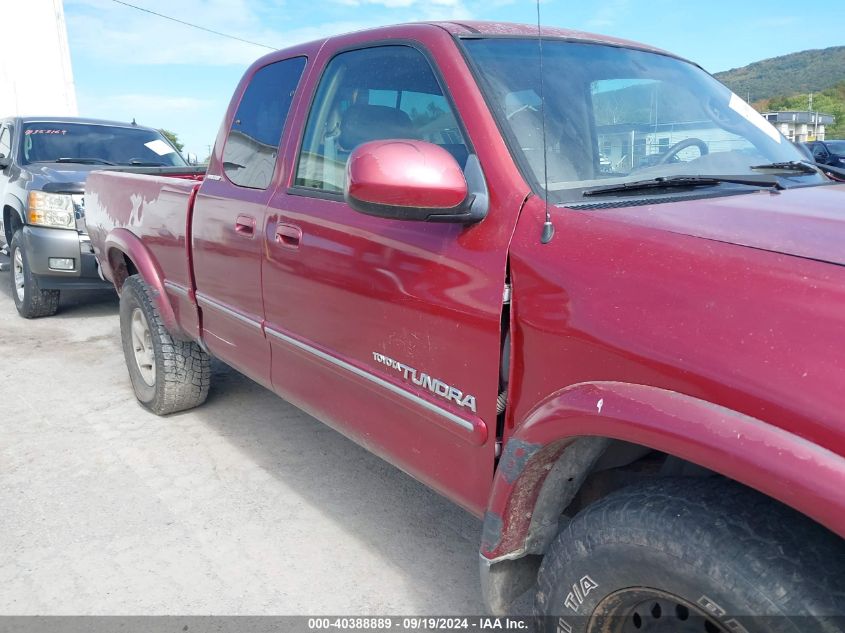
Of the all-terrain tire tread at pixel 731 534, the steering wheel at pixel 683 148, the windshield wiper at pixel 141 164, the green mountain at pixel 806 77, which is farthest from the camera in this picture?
the green mountain at pixel 806 77

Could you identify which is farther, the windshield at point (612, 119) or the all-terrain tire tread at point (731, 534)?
the windshield at point (612, 119)

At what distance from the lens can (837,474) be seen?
1151 millimetres

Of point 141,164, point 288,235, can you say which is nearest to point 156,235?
point 288,235

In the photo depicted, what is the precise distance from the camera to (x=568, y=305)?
162 centimetres

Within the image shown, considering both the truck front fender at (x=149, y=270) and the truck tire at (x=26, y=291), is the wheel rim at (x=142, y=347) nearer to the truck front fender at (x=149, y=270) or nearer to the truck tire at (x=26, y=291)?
the truck front fender at (x=149, y=270)

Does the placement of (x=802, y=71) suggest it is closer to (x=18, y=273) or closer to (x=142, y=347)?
(x=18, y=273)

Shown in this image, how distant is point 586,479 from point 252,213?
5.53ft

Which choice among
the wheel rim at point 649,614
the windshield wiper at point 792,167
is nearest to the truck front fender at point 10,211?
the windshield wiper at point 792,167

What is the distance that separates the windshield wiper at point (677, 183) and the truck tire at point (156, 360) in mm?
2745

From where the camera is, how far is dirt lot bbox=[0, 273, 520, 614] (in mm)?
2502

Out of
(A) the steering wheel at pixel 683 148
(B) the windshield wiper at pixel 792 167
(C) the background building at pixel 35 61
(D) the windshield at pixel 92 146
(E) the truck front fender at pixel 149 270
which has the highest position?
(C) the background building at pixel 35 61

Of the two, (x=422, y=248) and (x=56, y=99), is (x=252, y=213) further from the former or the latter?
(x=56, y=99)

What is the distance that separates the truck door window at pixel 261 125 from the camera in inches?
114

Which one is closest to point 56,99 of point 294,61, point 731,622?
point 294,61
